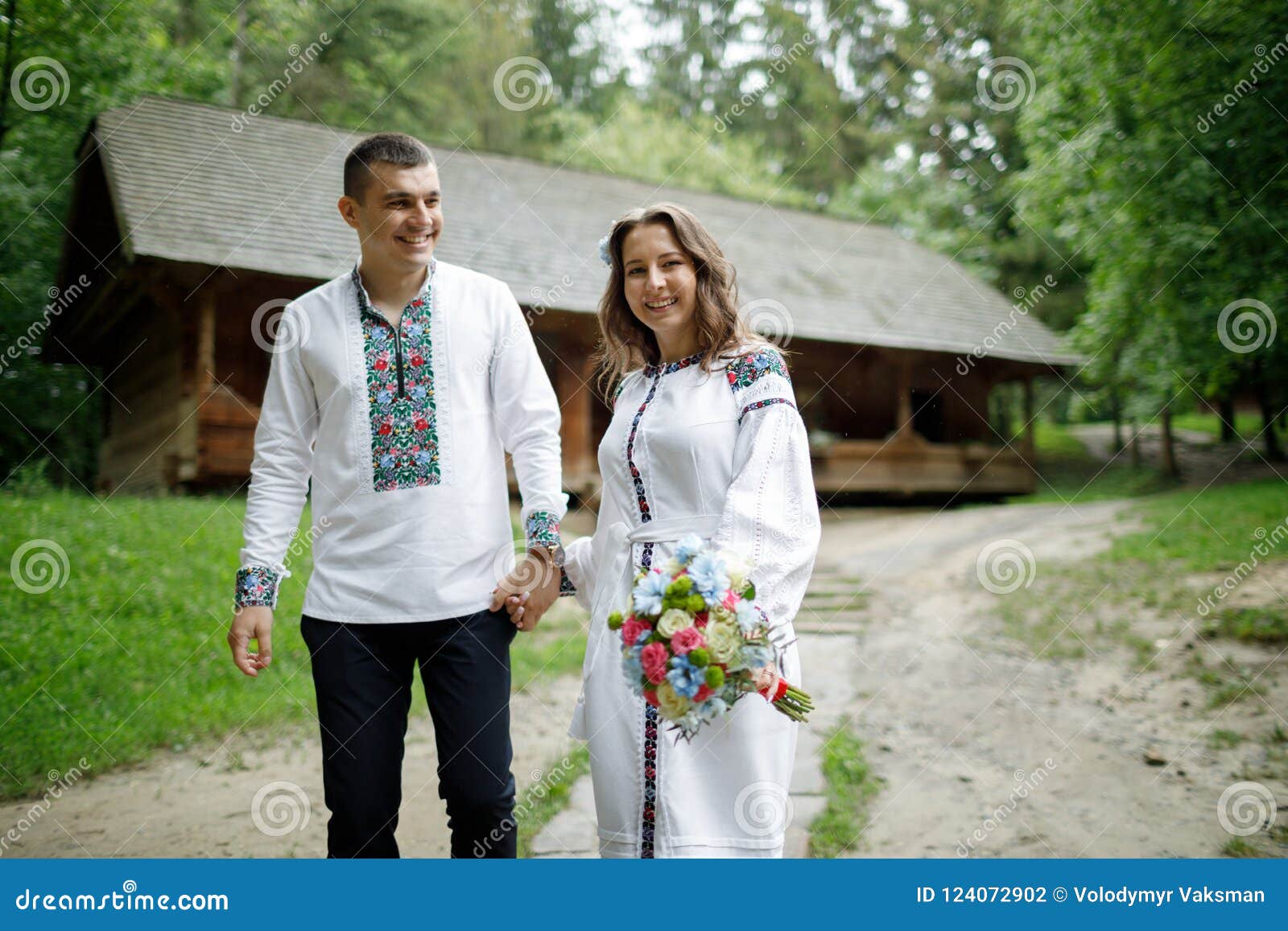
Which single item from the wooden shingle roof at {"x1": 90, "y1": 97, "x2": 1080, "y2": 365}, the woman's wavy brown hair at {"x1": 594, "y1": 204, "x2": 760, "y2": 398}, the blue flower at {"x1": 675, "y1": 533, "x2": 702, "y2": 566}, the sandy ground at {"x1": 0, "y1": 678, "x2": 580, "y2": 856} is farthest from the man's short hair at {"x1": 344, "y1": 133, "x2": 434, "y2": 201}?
the wooden shingle roof at {"x1": 90, "y1": 97, "x2": 1080, "y2": 365}

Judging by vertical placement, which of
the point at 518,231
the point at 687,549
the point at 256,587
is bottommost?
the point at 256,587

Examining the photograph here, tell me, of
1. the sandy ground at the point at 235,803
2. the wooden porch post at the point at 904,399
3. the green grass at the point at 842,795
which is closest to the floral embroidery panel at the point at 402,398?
the sandy ground at the point at 235,803

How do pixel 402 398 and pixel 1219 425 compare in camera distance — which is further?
pixel 1219 425

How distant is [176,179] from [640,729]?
355 inches

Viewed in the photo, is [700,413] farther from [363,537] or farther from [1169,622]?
[1169,622]

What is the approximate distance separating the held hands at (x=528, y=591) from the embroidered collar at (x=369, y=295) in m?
0.71

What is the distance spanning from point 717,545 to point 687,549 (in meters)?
Result: 0.10

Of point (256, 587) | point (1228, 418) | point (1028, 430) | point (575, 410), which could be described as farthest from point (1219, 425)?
point (256, 587)

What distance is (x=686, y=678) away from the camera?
1.91 m

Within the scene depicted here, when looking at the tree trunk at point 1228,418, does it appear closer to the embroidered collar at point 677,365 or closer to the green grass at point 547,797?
the green grass at point 547,797

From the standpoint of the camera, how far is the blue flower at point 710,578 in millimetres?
1925

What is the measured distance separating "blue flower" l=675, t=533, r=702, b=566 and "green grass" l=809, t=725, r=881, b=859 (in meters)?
2.11

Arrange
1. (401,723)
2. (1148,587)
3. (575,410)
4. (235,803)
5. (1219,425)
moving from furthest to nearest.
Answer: (1219,425)
(575,410)
(1148,587)
(235,803)
(401,723)

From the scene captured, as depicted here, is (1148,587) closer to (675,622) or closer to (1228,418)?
(675,622)
